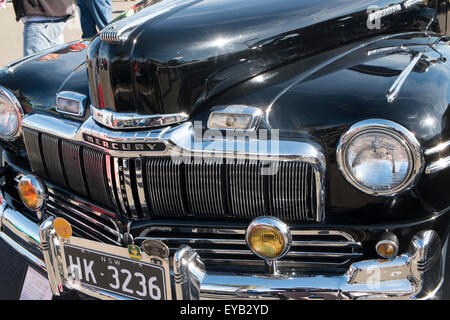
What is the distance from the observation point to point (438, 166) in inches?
67.4

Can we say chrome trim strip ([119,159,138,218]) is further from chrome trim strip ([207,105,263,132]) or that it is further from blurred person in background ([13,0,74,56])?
blurred person in background ([13,0,74,56])

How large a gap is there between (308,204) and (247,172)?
0.24m

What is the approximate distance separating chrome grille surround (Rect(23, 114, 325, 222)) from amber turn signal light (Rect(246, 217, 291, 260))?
3.6 inches

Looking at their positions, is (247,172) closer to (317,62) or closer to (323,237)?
(323,237)

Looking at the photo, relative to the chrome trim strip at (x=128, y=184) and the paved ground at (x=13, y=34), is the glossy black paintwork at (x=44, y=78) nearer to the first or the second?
the chrome trim strip at (x=128, y=184)

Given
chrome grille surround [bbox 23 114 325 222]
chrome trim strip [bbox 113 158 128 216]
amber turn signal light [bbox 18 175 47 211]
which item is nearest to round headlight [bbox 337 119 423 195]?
chrome grille surround [bbox 23 114 325 222]

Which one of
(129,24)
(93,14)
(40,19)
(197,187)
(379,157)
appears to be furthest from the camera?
(93,14)

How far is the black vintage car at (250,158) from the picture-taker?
67.9 inches

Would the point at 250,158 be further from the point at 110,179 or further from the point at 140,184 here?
the point at 110,179

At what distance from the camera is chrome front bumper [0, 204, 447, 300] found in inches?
67.1

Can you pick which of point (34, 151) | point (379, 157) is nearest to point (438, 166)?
point (379, 157)

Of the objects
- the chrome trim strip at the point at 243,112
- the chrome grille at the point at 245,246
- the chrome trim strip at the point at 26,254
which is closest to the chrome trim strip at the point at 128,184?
the chrome grille at the point at 245,246

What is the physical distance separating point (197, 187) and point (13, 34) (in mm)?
9835

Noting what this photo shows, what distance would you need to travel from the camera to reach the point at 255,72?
2.02 metres
